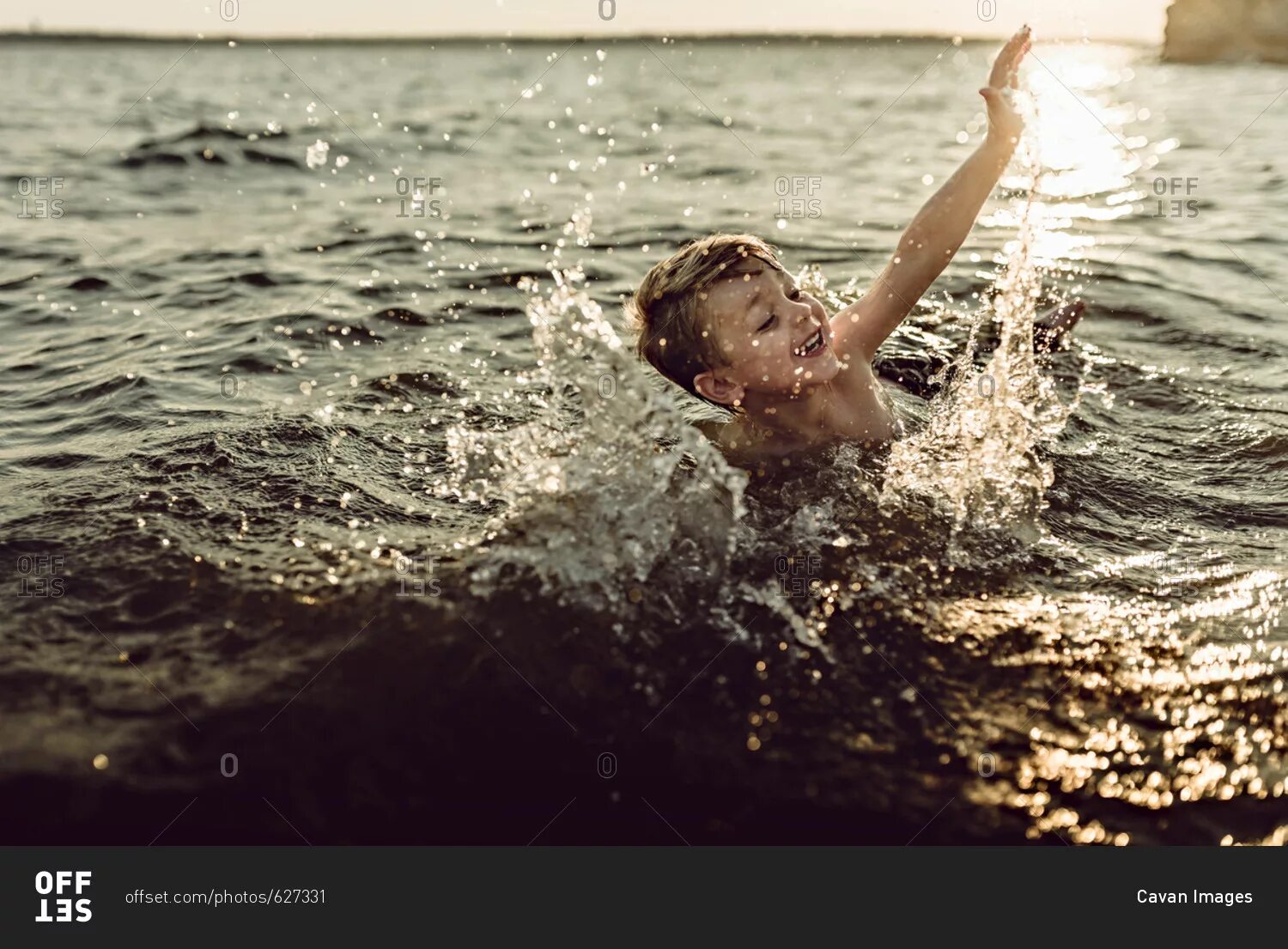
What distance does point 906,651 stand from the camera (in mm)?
3191

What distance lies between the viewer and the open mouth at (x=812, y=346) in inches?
157

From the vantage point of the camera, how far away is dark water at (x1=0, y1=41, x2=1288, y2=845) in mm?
2764

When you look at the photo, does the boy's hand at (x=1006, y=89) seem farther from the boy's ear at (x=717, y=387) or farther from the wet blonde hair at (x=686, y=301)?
the boy's ear at (x=717, y=387)

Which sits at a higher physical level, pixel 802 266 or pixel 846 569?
pixel 802 266

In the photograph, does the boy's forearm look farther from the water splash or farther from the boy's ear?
the boy's ear

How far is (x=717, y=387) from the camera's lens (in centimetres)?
A: 425

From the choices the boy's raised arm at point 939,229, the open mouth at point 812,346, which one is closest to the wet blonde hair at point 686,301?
the open mouth at point 812,346

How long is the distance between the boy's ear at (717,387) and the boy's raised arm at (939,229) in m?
0.51
